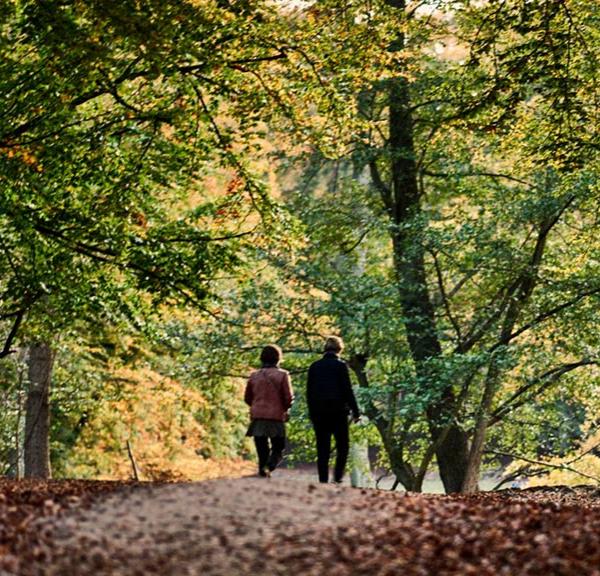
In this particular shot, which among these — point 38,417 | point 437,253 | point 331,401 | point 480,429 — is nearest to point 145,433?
point 38,417

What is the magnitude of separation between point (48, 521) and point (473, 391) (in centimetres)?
1206

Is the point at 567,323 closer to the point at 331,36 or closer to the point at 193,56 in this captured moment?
the point at 331,36

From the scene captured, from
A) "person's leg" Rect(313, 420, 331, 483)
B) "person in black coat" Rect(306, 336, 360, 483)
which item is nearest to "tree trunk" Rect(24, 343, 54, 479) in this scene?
"person's leg" Rect(313, 420, 331, 483)

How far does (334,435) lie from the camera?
10.5m

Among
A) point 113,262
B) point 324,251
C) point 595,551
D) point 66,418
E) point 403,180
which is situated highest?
point 403,180

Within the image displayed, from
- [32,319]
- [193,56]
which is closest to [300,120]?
[193,56]

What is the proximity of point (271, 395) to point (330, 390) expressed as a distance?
664mm

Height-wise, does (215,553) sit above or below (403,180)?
below

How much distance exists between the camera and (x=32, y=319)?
14.4 meters

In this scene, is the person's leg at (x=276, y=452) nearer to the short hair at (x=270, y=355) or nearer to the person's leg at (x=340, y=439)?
the person's leg at (x=340, y=439)

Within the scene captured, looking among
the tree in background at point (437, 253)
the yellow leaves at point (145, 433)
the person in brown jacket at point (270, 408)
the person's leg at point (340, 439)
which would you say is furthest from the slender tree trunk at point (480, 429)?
the yellow leaves at point (145, 433)

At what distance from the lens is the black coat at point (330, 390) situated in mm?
10383

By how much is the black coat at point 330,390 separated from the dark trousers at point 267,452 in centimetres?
50

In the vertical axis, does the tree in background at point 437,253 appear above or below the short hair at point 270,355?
above
